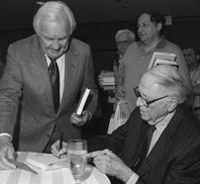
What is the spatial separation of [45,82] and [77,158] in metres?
0.66

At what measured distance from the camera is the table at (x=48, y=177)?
59.2 inches

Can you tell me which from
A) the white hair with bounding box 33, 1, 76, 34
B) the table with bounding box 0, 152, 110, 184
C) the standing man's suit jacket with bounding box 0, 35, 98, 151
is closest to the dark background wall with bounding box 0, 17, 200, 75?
the standing man's suit jacket with bounding box 0, 35, 98, 151

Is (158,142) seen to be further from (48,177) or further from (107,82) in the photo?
(107,82)

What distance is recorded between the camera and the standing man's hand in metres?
1.62

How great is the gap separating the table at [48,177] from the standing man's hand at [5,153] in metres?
0.02

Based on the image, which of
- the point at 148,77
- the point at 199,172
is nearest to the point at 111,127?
the point at 148,77

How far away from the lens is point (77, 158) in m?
1.45

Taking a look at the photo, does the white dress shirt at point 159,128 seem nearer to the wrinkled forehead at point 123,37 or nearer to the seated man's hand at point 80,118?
the seated man's hand at point 80,118

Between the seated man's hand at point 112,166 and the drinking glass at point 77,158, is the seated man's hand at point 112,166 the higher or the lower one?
the lower one

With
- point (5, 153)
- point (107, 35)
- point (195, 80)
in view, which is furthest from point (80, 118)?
point (107, 35)

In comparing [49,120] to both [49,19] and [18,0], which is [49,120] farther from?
[18,0]

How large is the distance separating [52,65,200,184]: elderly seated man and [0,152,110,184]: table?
69mm

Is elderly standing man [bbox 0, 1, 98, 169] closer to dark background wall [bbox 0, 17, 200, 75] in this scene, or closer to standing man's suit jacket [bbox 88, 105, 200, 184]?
standing man's suit jacket [bbox 88, 105, 200, 184]

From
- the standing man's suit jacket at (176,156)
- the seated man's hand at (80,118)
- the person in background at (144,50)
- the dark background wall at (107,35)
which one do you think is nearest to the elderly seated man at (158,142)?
the standing man's suit jacket at (176,156)
